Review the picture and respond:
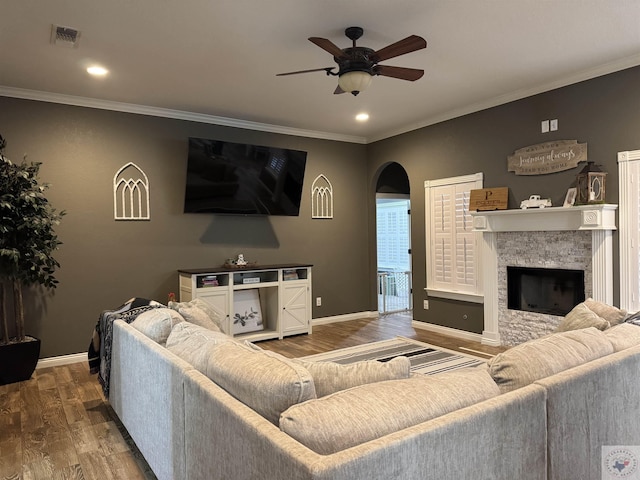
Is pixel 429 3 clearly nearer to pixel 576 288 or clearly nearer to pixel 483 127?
pixel 483 127

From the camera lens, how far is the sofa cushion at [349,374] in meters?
1.53

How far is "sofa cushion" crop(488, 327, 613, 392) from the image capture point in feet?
5.32

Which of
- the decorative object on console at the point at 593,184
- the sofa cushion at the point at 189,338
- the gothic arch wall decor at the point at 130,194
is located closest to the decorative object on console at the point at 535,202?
the decorative object on console at the point at 593,184

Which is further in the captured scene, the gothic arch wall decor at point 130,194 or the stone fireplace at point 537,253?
the gothic arch wall decor at point 130,194

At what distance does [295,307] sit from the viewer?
5.52 m

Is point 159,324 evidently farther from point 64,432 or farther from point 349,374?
point 349,374

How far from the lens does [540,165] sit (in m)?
4.45

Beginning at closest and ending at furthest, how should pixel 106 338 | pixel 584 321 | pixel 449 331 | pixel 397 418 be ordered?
pixel 397 418 < pixel 584 321 < pixel 106 338 < pixel 449 331

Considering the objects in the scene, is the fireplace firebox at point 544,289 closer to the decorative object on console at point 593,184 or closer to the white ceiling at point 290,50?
the decorative object on console at point 593,184

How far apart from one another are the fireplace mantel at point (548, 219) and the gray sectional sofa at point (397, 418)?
2057 millimetres

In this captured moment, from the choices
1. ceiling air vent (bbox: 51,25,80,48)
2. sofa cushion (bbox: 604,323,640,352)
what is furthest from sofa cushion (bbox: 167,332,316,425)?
ceiling air vent (bbox: 51,25,80,48)

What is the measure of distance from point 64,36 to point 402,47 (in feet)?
7.91

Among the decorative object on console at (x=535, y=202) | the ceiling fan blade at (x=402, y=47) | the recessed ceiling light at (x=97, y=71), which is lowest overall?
the decorative object on console at (x=535, y=202)

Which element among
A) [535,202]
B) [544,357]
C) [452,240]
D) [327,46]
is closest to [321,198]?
[452,240]
